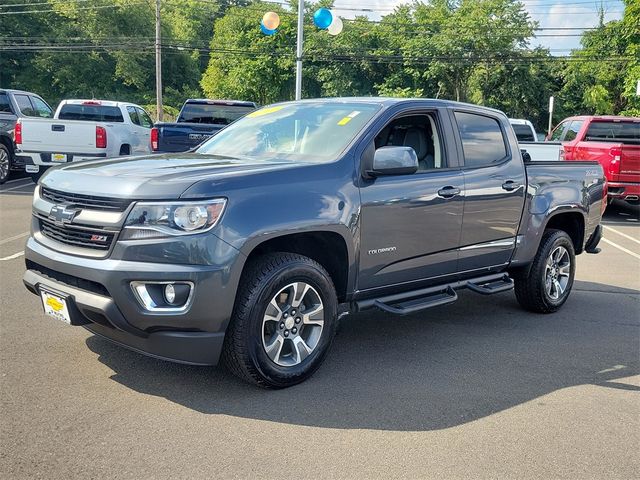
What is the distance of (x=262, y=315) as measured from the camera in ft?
13.3

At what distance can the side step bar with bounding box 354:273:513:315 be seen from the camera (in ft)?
15.6

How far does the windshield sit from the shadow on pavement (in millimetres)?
1551

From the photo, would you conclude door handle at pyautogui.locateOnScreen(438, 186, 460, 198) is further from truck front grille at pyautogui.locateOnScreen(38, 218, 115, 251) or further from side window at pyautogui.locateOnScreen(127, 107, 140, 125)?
side window at pyautogui.locateOnScreen(127, 107, 140, 125)

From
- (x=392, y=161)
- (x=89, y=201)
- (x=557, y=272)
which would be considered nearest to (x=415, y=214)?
(x=392, y=161)

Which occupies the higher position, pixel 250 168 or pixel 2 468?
pixel 250 168

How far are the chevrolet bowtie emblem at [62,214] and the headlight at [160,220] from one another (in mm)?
451

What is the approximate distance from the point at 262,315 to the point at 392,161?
1.38 metres

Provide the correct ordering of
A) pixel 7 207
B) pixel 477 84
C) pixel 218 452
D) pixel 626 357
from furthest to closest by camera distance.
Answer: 1. pixel 477 84
2. pixel 7 207
3. pixel 626 357
4. pixel 218 452

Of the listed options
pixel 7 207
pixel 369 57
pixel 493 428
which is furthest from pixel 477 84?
pixel 493 428

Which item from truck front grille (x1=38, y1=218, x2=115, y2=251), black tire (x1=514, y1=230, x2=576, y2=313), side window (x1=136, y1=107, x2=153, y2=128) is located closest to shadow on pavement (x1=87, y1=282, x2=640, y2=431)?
black tire (x1=514, y1=230, x2=576, y2=313)

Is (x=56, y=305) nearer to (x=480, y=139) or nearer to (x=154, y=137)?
(x=480, y=139)

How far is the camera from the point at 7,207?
472 inches

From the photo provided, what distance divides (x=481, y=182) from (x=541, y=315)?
174 centimetres

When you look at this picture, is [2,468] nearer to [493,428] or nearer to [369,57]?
[493,428]
